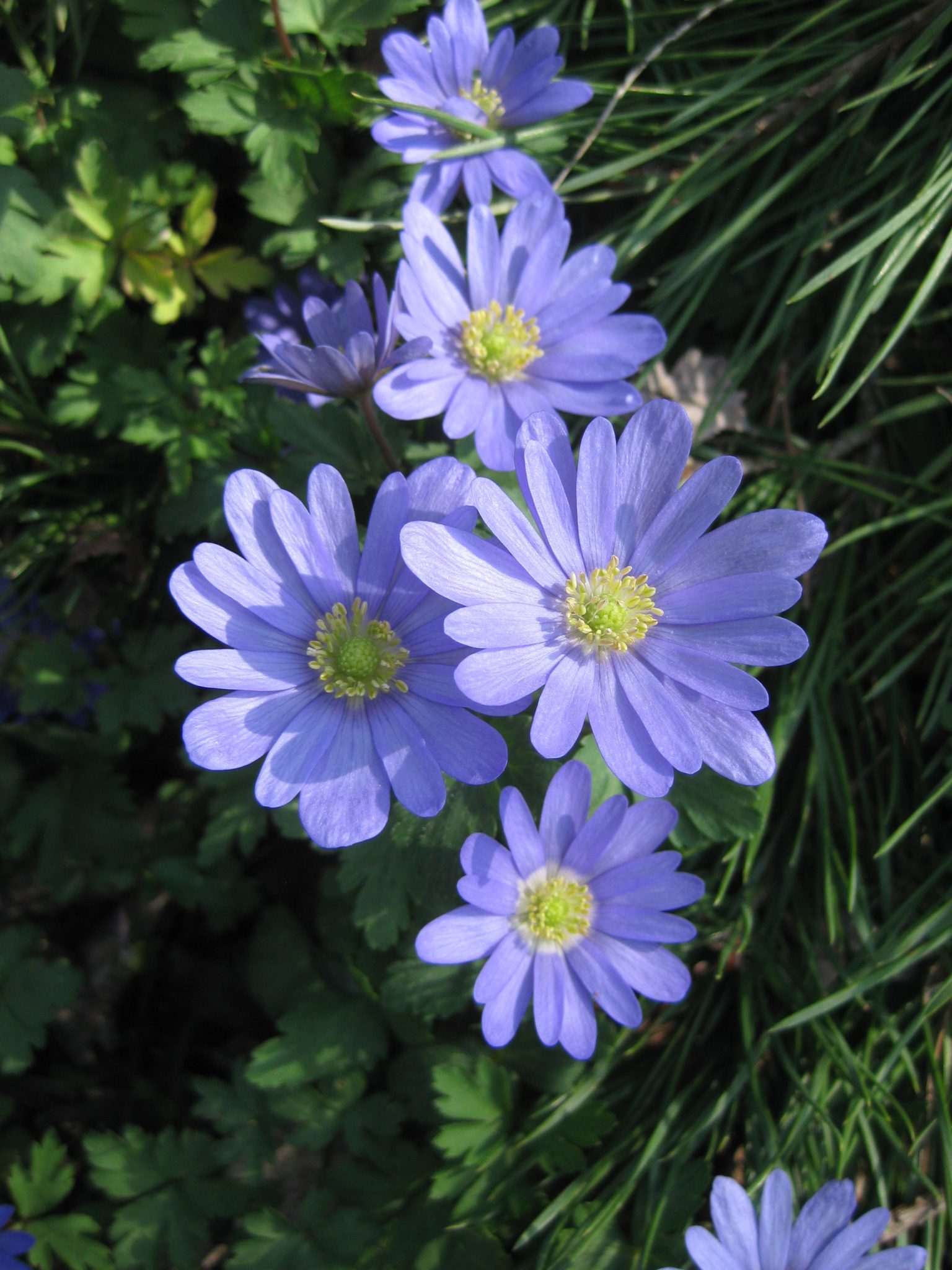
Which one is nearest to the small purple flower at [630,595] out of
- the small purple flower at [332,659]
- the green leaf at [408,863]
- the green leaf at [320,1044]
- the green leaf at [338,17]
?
the small purple flower at [332,659]

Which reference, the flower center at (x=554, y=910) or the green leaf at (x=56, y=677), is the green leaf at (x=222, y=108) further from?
the flower center at (x=554, y=910)

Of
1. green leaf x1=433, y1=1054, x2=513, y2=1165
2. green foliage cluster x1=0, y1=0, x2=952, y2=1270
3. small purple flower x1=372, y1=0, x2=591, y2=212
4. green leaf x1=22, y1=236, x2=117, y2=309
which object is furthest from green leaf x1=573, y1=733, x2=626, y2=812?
green leaf x1=22, y1=236, x2=117, y2=309

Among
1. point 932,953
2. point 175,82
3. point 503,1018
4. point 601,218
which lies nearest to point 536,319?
point 601,218

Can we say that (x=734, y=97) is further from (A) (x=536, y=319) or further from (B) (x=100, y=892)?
(B) (x=100, y=892)

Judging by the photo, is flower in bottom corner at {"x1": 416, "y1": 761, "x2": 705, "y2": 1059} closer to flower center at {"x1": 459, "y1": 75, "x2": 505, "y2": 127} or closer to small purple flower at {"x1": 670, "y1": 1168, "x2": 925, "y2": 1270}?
small purple flower at {"x1": 670, "y1": 1168, "x2": 925, "y2": 1270}

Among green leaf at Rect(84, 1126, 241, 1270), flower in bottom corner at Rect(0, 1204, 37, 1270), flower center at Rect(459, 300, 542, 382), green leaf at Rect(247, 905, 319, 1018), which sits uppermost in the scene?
flower center at Rect(459, 300, 542, 382)
